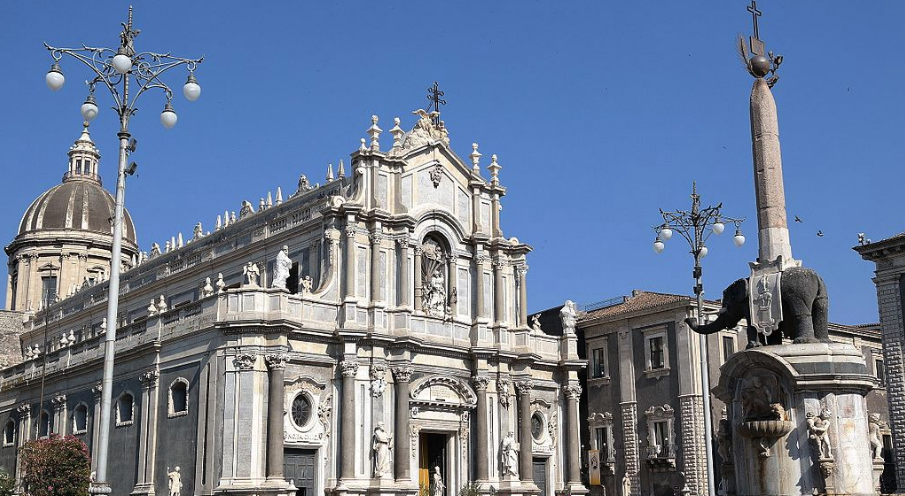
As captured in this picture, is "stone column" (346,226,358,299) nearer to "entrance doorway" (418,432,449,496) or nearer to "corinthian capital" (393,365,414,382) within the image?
"corinthian capital" (393,365,414,382)

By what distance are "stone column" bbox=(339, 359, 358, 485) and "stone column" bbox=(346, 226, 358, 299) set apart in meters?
2.83

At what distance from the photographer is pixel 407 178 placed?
43.5m

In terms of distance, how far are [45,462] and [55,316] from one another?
91.1 feet

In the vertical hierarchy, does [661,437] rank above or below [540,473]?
above

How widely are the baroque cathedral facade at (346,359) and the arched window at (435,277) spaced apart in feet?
0.28

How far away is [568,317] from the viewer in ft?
160

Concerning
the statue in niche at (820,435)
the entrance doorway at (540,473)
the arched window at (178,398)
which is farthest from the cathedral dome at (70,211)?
the statue in niche at (820,435)

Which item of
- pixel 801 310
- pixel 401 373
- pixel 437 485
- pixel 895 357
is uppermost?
pixel 895 357

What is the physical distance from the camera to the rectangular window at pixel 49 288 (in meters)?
71.6

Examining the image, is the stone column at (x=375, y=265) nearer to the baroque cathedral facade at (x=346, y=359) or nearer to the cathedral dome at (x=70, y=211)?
the baroque cathedral facade at (x=346, y=359)

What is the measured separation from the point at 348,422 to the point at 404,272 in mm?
6669

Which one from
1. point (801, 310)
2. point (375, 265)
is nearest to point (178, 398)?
point (375, 265)

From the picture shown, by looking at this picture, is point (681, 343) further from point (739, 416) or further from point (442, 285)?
point (739, 416)

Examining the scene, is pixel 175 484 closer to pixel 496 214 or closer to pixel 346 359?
pixel 346 359
